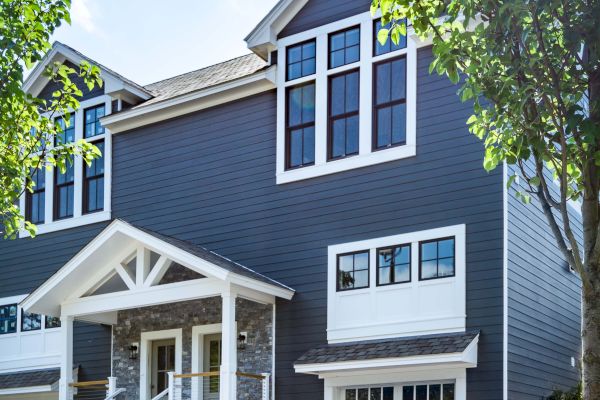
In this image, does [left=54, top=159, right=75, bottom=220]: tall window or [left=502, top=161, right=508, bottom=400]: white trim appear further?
[left=54, top=159, right=75, bottom=220]: tall window

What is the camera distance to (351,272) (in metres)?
17.4

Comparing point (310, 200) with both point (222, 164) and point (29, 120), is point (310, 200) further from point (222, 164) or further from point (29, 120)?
point (29, 120)

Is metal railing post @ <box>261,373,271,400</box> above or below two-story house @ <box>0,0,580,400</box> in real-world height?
below

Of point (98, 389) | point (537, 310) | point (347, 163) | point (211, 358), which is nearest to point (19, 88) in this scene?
point (347, 163)

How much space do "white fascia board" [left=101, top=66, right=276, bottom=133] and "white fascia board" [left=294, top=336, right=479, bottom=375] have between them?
5674mm

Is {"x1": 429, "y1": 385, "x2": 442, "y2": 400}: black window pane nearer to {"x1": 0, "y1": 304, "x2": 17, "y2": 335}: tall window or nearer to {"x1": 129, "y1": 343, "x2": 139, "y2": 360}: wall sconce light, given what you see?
{"x1": 129, "y1": 343, "x2": 139, "y2": 360}: wall sconce light

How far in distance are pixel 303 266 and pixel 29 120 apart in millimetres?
5663

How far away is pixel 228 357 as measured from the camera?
16484 mm

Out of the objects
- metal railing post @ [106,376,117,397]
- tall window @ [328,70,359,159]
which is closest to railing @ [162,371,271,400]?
metal railing post @ [106,376,117,397]

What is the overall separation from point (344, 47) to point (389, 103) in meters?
1.54

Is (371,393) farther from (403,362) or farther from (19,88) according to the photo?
(19,88)

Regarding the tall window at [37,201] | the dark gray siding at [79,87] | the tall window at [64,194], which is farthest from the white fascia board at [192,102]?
the tall window at [37,201]

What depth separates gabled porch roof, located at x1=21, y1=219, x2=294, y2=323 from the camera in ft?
55.9

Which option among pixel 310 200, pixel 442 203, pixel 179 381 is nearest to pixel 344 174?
pixel 310 200
